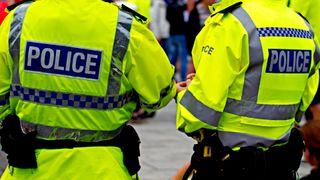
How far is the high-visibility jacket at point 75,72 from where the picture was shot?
3951 millimetres

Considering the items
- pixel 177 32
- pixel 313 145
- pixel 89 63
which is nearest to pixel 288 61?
pixel 313 145

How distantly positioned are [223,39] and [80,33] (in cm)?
71

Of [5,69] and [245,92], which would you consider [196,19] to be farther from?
[5,69]

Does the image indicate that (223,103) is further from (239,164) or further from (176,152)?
(176,152)

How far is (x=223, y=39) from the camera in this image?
4094mm

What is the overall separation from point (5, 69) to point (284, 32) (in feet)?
4.66

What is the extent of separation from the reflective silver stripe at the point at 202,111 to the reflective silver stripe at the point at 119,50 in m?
0.40

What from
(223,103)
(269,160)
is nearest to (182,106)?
(223,103)

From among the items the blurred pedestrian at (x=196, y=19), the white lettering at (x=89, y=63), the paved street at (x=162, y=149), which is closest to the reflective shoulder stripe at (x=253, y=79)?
the white lettering at (x=89, y=63)

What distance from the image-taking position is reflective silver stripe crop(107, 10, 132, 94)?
3.96 meters

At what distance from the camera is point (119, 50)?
13.0 ft

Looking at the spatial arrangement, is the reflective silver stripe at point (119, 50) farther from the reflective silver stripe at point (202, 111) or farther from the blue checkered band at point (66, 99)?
the reflective silver stripe at point (202, 111)

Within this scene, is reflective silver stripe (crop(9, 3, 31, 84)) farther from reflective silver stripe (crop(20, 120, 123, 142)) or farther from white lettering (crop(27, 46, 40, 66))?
reflective silver stripe (crop(20, 120, 123, 142))

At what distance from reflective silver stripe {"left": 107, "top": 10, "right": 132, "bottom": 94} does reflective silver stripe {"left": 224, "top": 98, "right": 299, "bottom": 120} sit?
1.93ft
